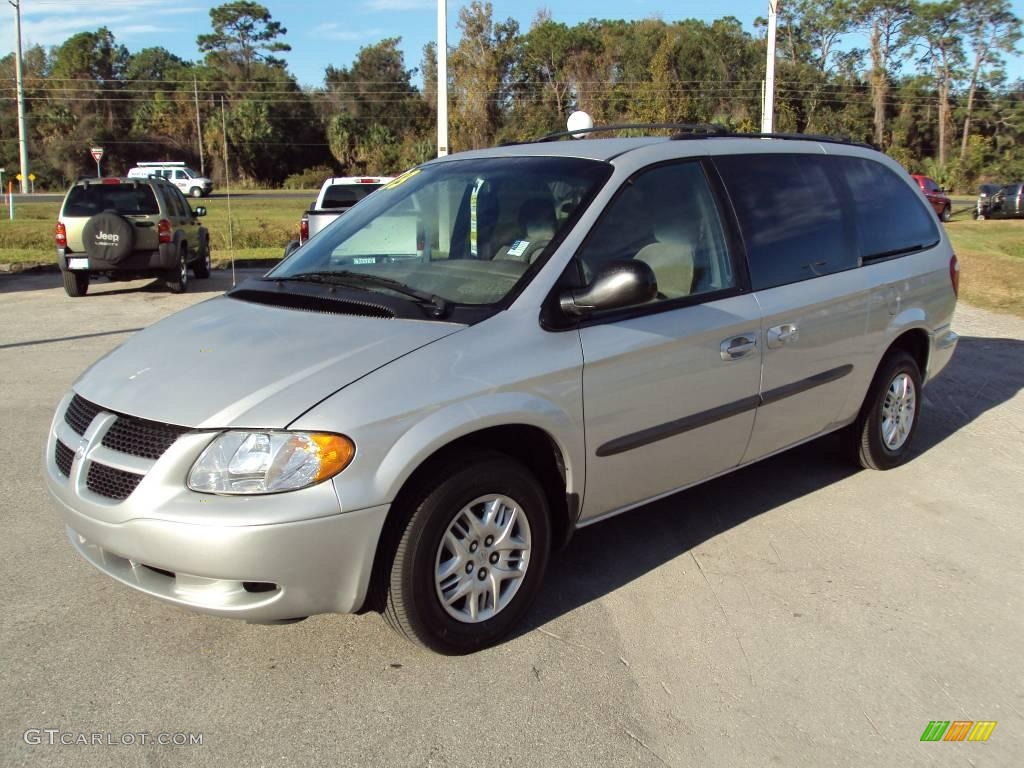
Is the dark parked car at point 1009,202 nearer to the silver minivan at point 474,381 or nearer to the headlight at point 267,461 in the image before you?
the silver minivan at point 474,381

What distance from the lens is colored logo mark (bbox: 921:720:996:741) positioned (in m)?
3.01

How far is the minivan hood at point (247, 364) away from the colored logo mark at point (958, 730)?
209cm

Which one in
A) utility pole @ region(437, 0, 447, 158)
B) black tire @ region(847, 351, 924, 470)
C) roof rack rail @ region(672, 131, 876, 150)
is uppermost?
utility pole @ region(437, 0, 447, 158)

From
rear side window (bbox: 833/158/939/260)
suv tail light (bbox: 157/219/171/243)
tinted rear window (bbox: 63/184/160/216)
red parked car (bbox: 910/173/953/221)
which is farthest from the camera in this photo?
red parked car (bbox: 910/173/953/221)

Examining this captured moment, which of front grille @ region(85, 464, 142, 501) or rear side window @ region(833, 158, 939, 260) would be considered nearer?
front grille @ region(85, 464, 142, 501)

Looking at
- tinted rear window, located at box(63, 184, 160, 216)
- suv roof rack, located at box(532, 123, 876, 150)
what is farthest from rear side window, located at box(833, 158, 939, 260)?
tinted rear window, located at box(63, 184, 160, 216)

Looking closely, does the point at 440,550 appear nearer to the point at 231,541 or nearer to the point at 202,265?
the point at 231,541

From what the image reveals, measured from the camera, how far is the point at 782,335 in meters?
4.41

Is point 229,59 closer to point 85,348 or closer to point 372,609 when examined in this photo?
point 85,348

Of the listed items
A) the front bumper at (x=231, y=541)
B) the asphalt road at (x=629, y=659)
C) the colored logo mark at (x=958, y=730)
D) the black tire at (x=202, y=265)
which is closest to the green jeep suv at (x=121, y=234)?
the black tire at (x=202, y=265)

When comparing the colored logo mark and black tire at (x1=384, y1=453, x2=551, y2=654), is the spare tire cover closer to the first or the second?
black tire at (x1=384, y1=453, x2=551, y2=654)

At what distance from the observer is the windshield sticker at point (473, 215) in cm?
404

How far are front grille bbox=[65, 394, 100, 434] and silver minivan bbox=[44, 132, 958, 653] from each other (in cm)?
2

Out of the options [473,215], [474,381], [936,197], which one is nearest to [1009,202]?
[936,197]
